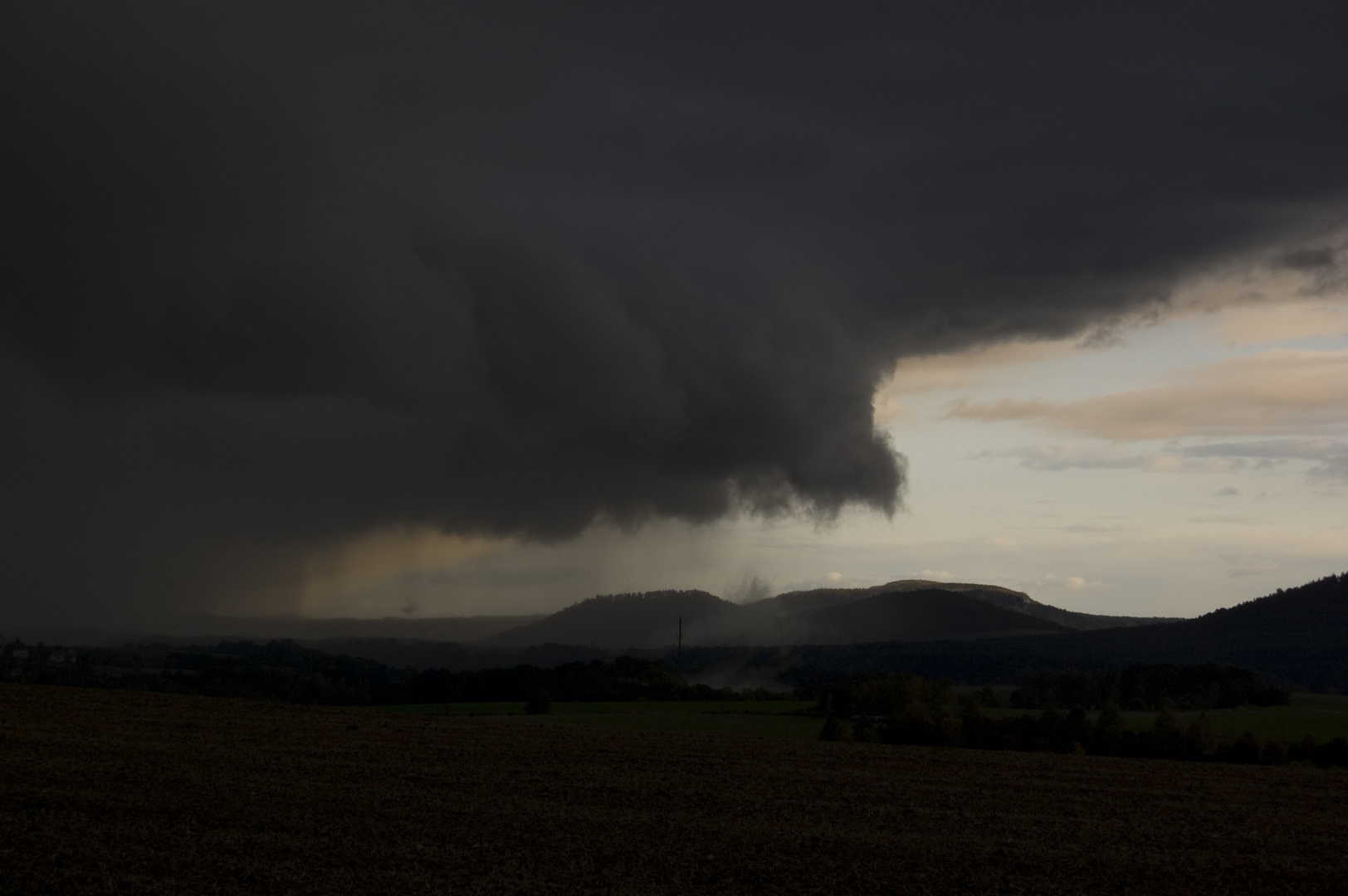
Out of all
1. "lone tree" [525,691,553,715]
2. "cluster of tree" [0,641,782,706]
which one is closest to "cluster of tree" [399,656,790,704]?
"cluster of tree" [0,641,782,706]

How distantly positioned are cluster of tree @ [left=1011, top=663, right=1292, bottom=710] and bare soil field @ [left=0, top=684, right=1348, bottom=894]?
8697cm

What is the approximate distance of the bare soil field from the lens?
2586 centimetres

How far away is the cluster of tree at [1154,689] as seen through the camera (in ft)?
444

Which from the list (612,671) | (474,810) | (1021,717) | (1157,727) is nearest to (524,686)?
(612,671)

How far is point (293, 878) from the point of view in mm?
24500

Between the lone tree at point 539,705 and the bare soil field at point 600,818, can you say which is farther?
the lone tree at point 539,705

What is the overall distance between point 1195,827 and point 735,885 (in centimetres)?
1815

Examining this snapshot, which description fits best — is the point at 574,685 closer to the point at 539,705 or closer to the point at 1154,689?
the point at 539,705

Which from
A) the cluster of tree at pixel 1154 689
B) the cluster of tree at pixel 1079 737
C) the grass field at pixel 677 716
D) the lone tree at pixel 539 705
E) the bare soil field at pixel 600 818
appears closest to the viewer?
the bare soil field at pixel 600 818

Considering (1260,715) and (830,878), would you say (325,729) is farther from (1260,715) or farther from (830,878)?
(1260,715)

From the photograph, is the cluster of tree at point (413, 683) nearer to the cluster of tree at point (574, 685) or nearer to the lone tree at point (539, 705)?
the cluster of tree at point (574, 685)

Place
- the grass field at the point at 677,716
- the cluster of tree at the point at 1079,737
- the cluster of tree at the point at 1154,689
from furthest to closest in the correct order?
the cluster of tree at the point at 1154,689 → the grass field at the point at 677,716 → the cluster of tree at the point at 1079,737

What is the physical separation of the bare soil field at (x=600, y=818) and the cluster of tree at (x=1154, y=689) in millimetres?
86967

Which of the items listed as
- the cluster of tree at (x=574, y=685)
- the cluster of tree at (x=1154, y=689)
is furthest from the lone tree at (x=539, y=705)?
the cluster of tree at (x=1154, y=689)
